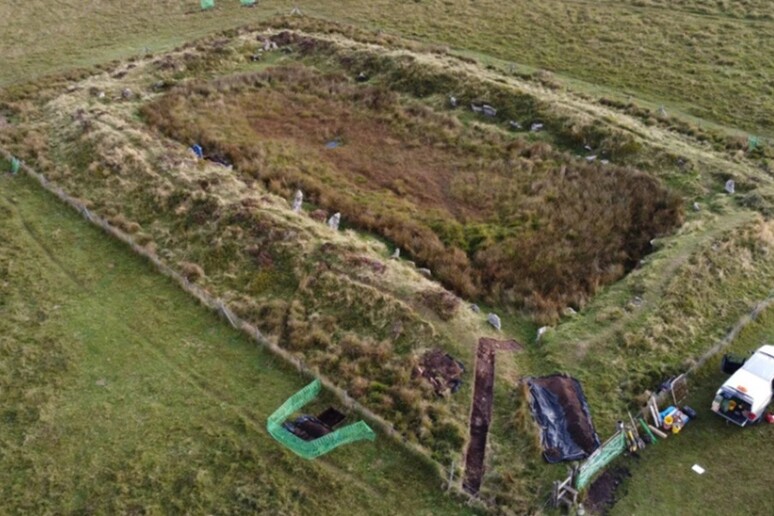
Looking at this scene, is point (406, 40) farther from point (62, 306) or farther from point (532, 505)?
point (532, 505)

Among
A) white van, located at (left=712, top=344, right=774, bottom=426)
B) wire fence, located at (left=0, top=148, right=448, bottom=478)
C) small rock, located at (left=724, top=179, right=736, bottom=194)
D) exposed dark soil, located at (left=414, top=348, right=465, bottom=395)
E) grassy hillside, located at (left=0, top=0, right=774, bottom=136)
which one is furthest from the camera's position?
grassy hillside, located at (left=0, top=0, right=774, bottom=136)

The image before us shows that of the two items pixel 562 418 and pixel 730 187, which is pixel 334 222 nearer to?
pixel 562 418

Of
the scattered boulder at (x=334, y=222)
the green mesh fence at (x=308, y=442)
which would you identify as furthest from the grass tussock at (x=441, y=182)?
the green mesh fence at (x=308, y=442)

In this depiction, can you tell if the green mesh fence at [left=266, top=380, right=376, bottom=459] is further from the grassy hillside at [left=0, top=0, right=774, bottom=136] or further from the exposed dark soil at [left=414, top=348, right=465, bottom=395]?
the grassy hillside at [left=0, top=0, right=774, bottom=136]

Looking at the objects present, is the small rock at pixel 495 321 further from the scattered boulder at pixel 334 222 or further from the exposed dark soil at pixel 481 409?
the scattered boulder at pixel 334 222

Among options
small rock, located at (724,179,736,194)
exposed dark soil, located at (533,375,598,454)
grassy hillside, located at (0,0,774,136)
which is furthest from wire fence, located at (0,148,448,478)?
small rock, located at (724,179,736,194)

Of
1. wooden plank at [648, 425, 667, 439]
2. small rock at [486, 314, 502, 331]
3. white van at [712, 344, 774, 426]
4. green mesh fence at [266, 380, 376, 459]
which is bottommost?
green mesh fence at [266, 380, 376, 459]

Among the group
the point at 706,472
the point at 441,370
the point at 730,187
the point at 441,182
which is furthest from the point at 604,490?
the point at 441,182
